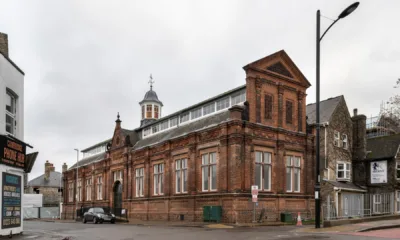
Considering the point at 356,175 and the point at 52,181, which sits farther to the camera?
the point at 52,181

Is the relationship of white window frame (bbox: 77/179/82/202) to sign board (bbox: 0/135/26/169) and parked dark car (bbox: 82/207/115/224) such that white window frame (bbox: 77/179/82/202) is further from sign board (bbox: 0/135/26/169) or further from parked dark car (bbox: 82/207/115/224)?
sign board (bbox: 0/135/26/169)

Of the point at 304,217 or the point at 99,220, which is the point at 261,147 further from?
the point at 99,220

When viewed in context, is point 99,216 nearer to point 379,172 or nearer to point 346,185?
point 346,185

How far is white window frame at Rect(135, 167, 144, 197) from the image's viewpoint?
1678 inches

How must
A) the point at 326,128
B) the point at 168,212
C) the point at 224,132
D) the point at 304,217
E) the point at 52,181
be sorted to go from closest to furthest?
the point at 224,132
the point at 304,217
the point at 168,212
the point at 326,128
the point at 52,181

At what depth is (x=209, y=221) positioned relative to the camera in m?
31.8

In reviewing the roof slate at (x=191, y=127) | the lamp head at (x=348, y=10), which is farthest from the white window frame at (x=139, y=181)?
the lamp head at (x=348, y=10)

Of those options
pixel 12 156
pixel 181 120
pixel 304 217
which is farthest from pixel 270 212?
pixel 12 156

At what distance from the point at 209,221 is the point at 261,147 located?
6.39 meters

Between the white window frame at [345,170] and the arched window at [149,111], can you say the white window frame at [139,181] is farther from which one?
the white window frame at [345,170]

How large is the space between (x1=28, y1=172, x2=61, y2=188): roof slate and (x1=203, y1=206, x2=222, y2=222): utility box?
A: 63.6 m

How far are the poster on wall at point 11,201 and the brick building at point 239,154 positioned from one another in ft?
49.4

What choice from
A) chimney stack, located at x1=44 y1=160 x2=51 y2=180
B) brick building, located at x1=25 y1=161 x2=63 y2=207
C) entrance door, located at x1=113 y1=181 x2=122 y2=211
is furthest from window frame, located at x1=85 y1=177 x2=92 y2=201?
chimney stack, located at x1=44 y1=160 x2=51 y2=180

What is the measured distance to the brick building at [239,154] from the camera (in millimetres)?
31062
